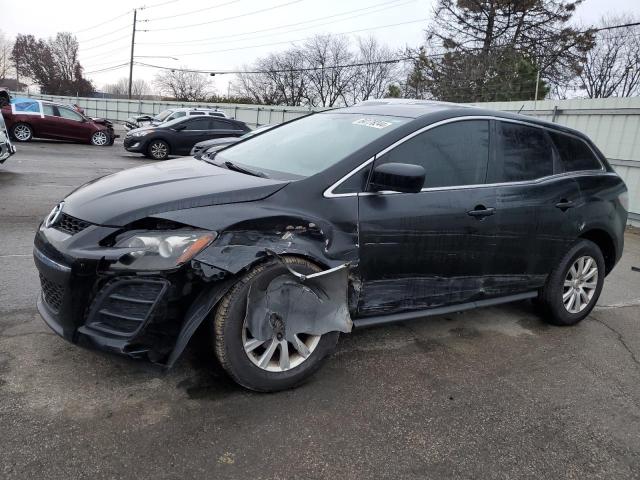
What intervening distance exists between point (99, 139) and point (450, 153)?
19.4 metres

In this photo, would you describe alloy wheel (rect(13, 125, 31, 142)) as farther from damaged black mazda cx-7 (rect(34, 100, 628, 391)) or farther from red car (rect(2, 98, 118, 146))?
damaged black mazda cx-7 (rect(34, 100, 628, 391))

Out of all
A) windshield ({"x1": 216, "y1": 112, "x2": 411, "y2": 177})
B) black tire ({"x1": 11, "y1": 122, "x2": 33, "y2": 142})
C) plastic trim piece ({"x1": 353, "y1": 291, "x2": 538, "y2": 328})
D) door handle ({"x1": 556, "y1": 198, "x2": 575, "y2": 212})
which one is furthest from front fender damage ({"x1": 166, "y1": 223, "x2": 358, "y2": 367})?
black tire ({"x1": 11, "y1": 122, "x2": 33, "y2": 142})

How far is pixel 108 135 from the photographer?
20.4m

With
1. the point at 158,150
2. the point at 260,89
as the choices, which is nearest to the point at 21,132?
the point at 158,150

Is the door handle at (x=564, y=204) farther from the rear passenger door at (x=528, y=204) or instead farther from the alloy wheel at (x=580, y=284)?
the alloy wheel at (x=580, y=284)

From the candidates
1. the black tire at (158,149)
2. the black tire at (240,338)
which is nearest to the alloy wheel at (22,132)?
the black tire at (158,149)

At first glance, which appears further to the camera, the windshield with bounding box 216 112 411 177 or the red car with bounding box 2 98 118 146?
the red car with bounding box 2 98 118 146

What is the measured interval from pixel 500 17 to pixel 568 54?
457cm

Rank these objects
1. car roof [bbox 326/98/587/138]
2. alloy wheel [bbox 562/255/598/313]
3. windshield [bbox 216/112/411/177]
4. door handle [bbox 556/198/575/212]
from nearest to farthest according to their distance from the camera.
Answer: windshield [bbox 216/112/411/177]
car roof [bbox 326/98/587/138]
door handle [bbox 556/198/575/212]
alloy wheel [bbox 562/255/598/313]

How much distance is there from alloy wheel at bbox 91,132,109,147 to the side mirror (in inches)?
765

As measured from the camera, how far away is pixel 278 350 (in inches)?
116

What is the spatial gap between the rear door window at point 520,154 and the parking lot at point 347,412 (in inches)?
50.2

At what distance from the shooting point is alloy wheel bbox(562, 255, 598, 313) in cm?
441

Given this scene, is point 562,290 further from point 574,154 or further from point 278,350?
point 278,350
